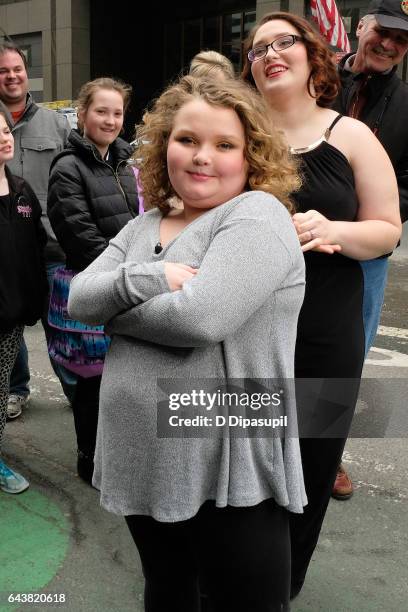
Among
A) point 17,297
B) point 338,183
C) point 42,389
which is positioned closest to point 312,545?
point 338,183

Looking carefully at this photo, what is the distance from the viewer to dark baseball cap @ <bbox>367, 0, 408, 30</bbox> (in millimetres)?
2678

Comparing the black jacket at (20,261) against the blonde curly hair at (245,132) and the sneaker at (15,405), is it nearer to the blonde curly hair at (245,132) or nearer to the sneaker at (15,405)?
the sneaker at (15,405)

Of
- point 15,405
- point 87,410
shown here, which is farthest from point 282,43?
point 15,405

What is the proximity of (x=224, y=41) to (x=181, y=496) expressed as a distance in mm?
24281

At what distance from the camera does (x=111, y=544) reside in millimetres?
A: 2814

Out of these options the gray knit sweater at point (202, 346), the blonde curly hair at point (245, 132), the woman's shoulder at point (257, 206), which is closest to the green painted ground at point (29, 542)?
the gray knit sweater at point (202, 346)

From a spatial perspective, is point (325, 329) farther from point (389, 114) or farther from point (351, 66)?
point (351, 66)

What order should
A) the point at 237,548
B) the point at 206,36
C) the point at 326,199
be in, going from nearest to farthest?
the point at 237,548
the point at 326,199
the point at 206,36

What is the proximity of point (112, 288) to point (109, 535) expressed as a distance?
1681mm

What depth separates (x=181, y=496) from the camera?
154cm

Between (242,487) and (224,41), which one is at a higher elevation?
(224,41)

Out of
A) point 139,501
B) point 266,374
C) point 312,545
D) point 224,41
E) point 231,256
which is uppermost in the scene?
point 224,41

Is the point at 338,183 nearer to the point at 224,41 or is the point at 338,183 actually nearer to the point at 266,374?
the point at 266,374

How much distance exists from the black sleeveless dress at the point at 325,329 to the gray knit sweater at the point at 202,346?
0.56 m
